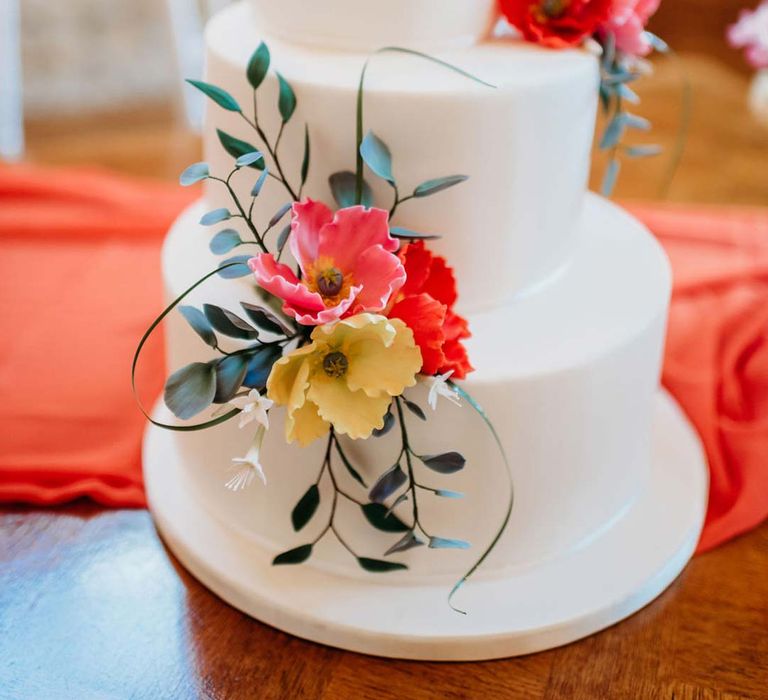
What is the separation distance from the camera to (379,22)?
43.3 inches

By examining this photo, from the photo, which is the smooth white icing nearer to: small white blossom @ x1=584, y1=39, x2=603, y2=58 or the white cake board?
the white cake board

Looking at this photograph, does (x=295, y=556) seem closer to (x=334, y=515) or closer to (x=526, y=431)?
(x=334, y=515)

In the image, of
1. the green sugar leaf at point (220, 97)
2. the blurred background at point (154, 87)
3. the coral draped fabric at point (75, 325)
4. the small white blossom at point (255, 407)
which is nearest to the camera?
the small white blossom at point (255, 407)

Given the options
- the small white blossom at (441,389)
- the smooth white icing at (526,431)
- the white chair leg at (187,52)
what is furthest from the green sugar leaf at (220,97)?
the white chair leg at (187,52)

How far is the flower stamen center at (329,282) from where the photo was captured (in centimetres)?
97

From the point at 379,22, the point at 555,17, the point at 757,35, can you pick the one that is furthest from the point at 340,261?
the point at 757,35

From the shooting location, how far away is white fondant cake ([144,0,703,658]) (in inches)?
42.5

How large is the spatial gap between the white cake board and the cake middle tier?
33 centimetres

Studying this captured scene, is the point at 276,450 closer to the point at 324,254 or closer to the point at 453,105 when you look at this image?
the point at 324,254

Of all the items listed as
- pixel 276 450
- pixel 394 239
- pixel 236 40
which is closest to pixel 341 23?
pixel 236 40

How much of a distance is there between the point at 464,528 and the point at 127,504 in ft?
1.55

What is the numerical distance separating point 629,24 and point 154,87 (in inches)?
87.2

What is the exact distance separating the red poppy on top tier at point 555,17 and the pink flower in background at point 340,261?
339 millimetres

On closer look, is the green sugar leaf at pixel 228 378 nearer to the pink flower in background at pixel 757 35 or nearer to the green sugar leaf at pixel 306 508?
the green sugar leaf at pixel 306 508
